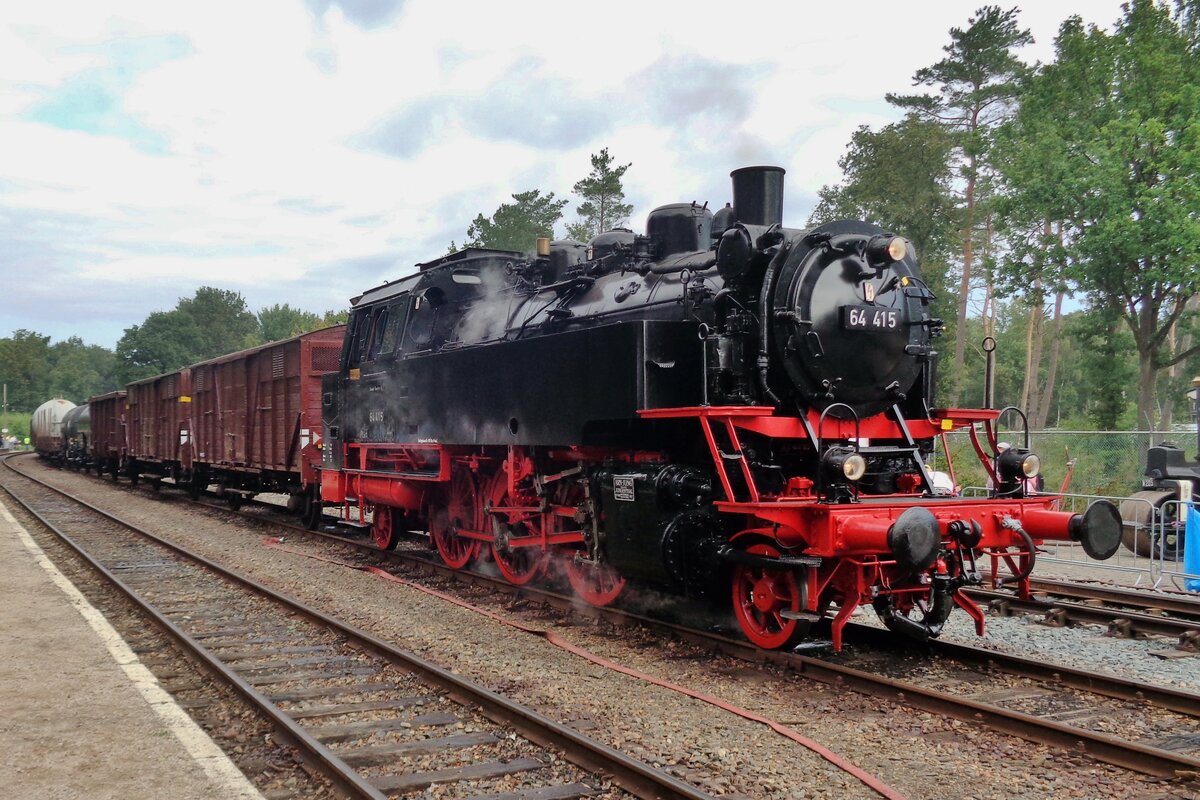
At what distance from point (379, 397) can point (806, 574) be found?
21.9ft

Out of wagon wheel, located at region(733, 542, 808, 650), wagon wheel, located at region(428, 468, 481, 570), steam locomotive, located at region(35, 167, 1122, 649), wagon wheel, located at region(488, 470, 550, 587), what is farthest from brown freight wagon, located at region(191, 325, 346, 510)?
wagon wheel, located at region(733, 542, 808, 650)

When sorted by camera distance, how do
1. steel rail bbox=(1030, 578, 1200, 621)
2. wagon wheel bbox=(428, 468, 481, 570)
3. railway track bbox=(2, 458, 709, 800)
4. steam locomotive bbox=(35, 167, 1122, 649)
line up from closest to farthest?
railway track bbox=(2, 458, 709, 800)
steam locomotive bbox=(35, 167, 1122, 649)
steel rail bbox=(1030, 578, 1200, 621)
wagon wheel bbox=(428, 468, 481, 570)

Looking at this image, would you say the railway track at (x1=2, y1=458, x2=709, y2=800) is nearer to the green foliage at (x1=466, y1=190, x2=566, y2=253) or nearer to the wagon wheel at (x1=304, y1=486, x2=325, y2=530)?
the wagon wheel at (x1=304, y1=486, x2=325, y2=530)

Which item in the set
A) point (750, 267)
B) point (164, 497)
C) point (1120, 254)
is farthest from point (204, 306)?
point (750, 267)

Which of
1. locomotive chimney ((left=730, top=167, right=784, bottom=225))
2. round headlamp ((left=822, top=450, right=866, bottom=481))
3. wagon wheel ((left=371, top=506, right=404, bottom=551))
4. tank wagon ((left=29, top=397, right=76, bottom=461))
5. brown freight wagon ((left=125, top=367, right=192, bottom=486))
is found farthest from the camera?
tank wagon ((left=29, top=397, right=76, bottom=461))

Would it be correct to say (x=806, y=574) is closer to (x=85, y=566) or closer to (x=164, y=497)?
(x=85, y=566)

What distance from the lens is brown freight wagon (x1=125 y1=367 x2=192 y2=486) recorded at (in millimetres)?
22381

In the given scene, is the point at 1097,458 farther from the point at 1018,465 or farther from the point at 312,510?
the point at 312,510

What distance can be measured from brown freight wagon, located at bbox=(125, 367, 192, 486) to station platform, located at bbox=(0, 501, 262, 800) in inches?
586

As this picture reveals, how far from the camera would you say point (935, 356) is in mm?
7582

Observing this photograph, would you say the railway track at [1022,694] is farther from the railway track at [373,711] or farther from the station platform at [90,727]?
the station platform at [90,727]

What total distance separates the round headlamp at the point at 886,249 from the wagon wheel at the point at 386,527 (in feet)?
23.3

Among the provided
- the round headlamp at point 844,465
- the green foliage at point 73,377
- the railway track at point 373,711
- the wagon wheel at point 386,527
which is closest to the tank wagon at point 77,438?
the wagon wheel at point 386,527

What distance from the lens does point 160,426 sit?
24.5 m
